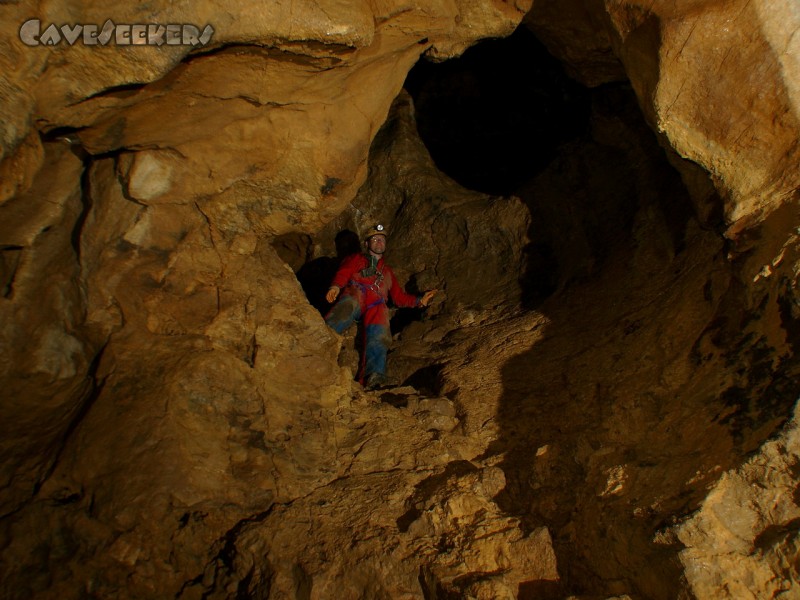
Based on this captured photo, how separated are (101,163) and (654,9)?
2.92 m

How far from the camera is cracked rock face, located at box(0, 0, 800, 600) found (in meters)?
2.13

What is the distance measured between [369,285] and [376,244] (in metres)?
0.43

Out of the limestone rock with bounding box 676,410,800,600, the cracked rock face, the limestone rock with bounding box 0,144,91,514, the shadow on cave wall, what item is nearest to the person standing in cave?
the cracked rock face

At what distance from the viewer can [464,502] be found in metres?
2.54

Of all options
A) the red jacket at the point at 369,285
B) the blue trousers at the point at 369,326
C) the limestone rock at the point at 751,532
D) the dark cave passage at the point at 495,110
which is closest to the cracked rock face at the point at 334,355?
the limestone rock at the point at 751,532

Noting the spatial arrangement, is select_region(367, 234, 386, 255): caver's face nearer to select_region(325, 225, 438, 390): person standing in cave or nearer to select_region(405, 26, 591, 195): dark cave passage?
select_region(325, 225, 438, 390): person standing in cave

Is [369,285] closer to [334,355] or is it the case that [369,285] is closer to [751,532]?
[334,355]

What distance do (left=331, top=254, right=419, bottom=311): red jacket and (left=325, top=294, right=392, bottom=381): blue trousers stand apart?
8 cm

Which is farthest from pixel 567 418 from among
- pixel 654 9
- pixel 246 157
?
pixel 246 157

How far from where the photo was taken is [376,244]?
4.91 m

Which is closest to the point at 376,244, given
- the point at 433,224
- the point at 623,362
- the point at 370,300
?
the point at 370,300

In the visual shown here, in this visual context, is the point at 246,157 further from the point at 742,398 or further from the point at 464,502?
the point at 742,398

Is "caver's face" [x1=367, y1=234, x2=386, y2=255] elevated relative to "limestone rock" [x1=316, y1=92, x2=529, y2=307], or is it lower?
lower

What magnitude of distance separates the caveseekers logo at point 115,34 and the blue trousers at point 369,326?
2.57 m
